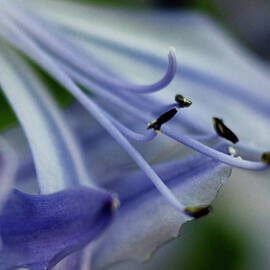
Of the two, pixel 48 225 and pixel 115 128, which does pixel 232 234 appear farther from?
pixel 48 225

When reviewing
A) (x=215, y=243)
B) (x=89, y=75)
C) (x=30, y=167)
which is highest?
(x=89, y=75)

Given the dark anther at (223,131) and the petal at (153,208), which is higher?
the dark anther at (223,131)

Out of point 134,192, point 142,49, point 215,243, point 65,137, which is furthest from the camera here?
point 215,243

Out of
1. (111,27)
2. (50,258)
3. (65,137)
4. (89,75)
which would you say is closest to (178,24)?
(111,27)

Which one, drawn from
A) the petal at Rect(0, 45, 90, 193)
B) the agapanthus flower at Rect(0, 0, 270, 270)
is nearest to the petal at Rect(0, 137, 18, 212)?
the agapanthus flower at Rect(0, 0, 270, 270)

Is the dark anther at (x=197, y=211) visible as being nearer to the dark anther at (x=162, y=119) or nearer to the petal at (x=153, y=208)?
the petal at (x=153, y=208)

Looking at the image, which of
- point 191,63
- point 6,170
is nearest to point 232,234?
point 191,63

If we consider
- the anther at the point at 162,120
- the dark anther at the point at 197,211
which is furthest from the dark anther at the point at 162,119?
the dark anther at the point at 197,211

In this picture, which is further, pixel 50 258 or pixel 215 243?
pixel 215 243

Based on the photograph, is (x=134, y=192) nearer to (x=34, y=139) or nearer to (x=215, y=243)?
(x=34, y=139)
